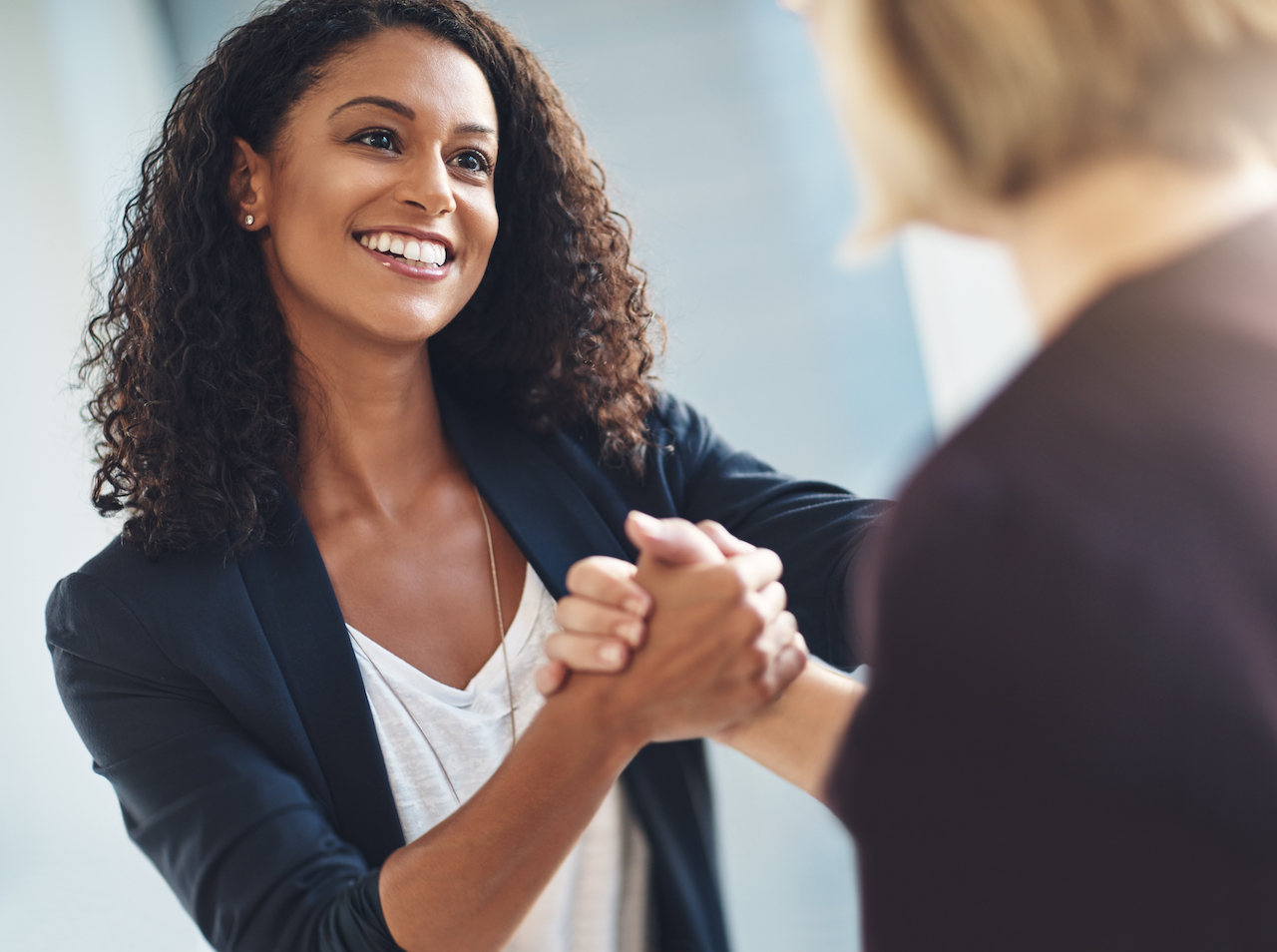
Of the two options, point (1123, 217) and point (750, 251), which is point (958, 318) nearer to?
point (750, 251)

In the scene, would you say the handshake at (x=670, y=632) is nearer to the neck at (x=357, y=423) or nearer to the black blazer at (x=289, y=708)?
the black blazer at (x=289, y=708)

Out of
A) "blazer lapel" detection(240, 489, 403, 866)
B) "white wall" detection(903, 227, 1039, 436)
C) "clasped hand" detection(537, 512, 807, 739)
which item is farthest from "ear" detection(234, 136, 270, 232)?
"white wall" detection(903, 227, 1039, 436)

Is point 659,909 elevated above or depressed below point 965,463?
below

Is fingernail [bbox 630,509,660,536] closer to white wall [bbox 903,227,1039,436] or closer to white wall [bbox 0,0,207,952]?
white wall [bbox 0,0,207,952]

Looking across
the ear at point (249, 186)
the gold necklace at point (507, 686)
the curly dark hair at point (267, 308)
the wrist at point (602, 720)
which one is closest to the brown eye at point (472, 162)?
the curly dark hair at point (267, 308)

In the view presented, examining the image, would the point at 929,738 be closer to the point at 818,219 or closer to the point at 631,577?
the point at 631,577

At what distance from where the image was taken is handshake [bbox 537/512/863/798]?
953mm

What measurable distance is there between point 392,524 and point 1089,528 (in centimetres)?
108

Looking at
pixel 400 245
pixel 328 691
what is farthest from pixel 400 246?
pixel 328 691

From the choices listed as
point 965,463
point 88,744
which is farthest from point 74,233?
point 965,463

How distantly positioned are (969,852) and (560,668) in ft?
1.95

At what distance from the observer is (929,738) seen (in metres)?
0.45

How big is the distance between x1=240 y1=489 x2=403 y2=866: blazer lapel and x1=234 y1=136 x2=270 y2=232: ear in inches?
19.2

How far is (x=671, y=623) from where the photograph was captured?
954 mm
